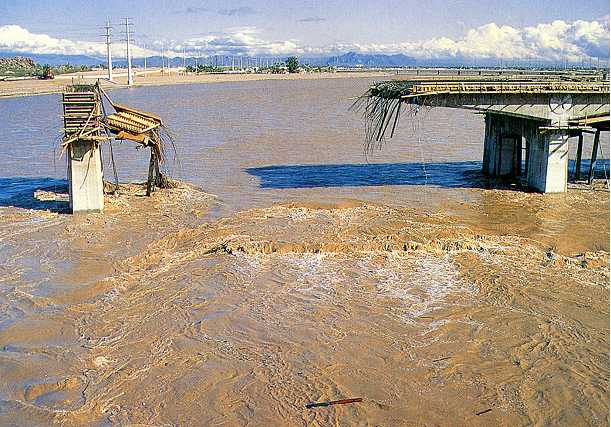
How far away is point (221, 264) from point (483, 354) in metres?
7.56

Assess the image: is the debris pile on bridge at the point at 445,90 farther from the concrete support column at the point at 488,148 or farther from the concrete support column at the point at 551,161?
the concrete support column at the point at 488,148

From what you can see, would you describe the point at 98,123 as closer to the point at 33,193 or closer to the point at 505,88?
the point at 33,193

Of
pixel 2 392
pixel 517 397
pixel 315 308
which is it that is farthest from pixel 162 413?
pixel 517 397

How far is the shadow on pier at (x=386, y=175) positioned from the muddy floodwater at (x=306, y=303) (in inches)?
10.0

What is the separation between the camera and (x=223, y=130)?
46.4 metres

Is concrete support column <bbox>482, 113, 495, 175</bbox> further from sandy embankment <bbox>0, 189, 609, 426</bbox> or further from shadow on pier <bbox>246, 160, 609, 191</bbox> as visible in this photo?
sandy embankment <bbox>0, 189, 609, 426</bbox>

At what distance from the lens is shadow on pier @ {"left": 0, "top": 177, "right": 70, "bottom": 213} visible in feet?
77.5

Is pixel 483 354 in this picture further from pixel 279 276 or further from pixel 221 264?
pixel 221 264

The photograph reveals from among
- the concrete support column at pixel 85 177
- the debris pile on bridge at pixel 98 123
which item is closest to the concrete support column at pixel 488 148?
the debris pile on bridge at pixel 98 123

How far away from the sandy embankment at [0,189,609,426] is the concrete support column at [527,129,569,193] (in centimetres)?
627

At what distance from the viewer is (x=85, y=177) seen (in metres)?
21.9

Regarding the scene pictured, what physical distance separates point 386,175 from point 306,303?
15737mm

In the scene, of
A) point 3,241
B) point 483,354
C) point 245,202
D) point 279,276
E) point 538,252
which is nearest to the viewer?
point 483,354

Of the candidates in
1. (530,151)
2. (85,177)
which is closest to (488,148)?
(530,151)
